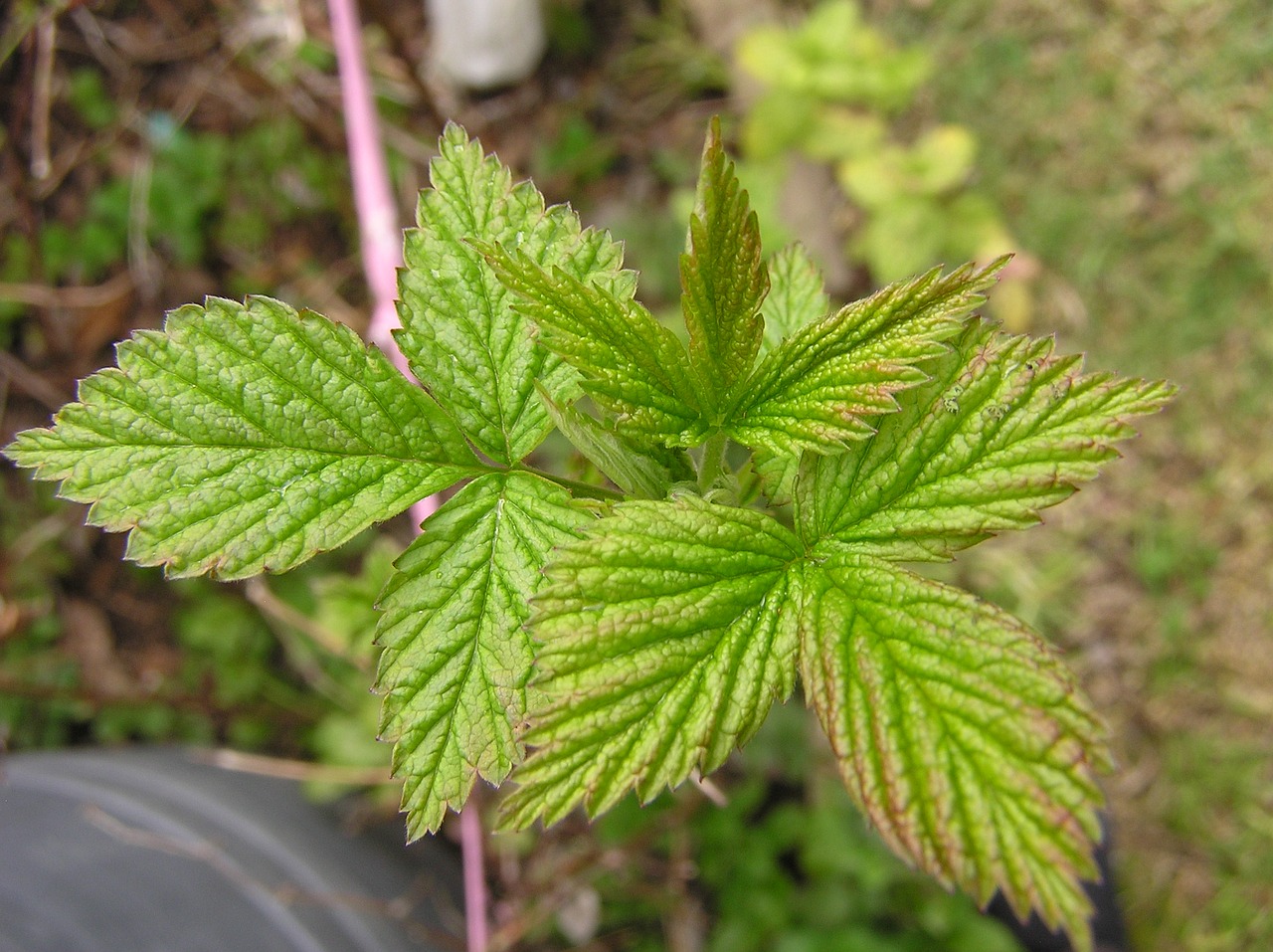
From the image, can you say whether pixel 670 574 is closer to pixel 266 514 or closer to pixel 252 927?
pixel 266 514

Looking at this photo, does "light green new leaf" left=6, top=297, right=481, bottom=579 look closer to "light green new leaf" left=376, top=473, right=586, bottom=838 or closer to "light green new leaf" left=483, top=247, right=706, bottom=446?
"light green new leaf" left=376, top=473, right=586, bottom=838

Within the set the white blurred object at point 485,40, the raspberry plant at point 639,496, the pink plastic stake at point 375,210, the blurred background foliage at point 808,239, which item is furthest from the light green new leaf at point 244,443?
the white blurred object at point 485,40

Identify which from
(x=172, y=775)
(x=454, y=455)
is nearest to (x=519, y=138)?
(x=172, y=775)

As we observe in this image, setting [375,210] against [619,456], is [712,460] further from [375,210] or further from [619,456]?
[375,210]

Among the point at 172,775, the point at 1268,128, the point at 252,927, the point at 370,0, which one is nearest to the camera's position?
the point at 252,927

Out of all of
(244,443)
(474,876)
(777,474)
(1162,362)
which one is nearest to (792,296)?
(777,474)

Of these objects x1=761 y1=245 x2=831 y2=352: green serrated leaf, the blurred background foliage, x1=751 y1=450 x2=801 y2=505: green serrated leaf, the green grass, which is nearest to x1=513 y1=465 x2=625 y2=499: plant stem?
x1=751 y1=450 x2=801 y2=505: green serrated leaf

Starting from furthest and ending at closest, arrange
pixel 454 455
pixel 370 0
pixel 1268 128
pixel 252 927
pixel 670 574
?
pixel 1268 128 → pixel 370 0 → pixel 252 927 → pixel 454 455 → pixel 670 574

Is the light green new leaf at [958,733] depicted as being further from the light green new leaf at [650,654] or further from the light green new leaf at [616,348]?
the light green new leaf at [616,348]
